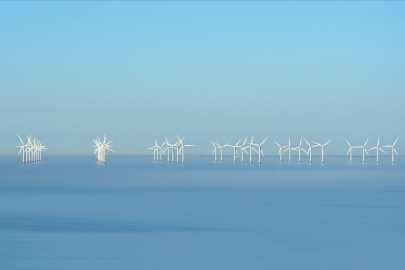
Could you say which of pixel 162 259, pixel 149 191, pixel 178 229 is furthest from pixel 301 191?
pixel 162 259

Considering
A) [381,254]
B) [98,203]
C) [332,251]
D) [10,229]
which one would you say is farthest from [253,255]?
[98,203]

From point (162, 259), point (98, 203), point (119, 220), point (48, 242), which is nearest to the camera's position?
point (162, 259)

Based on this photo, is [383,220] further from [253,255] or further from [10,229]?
[10,229]

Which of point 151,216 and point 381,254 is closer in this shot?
point 381,254

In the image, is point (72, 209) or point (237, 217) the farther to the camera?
point (72, 209)

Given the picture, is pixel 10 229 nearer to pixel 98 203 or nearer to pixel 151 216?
pixel 151 216

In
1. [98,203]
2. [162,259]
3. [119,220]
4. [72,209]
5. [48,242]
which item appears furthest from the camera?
[98,203]

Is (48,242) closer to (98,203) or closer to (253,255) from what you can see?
(253,255)

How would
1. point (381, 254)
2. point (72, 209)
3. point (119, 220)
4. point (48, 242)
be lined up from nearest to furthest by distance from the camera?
1. point (381, 254)
2. point (48, 242)
3. point (119, 220)
4. point (72, 209)

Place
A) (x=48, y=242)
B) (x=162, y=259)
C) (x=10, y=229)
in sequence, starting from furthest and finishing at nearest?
1. (x=10, y=229)
2. (x=48, y=242)
3. (x=162, y=259)
